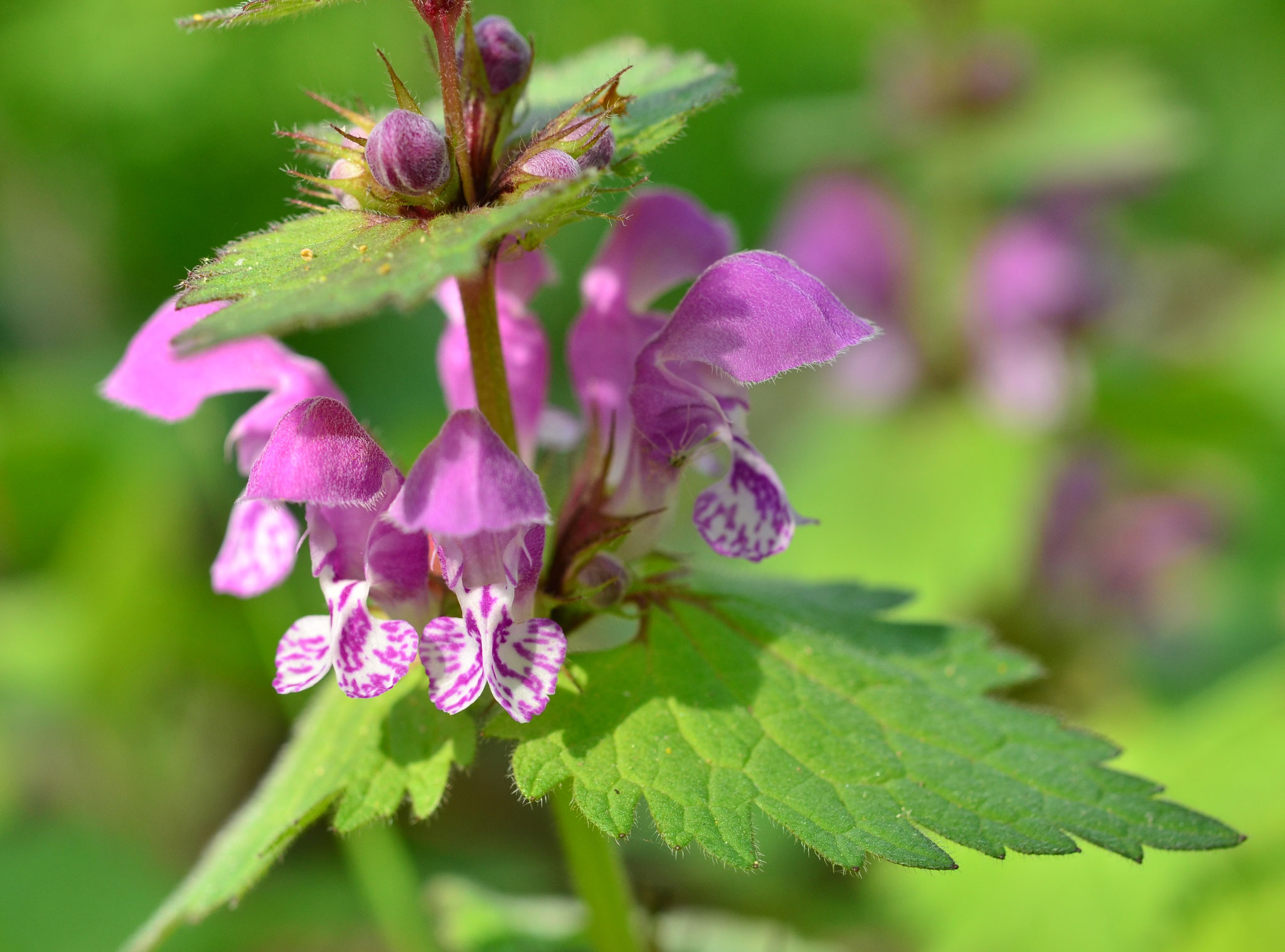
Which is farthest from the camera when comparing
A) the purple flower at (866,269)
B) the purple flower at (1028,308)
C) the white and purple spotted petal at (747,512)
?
the purple flower at (866,269)

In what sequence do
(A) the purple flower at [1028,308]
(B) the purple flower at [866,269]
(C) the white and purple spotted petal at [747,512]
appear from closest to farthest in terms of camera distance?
(C) the white and purple spotted petal at [747,512] → (A) the purple flower at [1028,308] → (B) the purple flower at [866,269]

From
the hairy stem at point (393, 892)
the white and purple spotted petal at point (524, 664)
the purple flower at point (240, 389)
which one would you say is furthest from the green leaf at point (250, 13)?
the hairy stem at point (393, 892)

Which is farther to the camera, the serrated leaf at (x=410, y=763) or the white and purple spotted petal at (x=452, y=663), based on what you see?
the serrated leaf at (x=410, y=763)

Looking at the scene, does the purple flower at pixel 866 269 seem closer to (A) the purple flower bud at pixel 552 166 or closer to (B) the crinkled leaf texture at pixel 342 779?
(B) the crinkled leaf texture at pixel 342 779

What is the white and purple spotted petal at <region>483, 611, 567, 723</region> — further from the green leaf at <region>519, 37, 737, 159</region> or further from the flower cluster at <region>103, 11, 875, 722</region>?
the green leaf at <region>519, 37, 737, 159</region>

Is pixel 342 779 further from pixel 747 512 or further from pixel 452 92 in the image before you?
pixel 452 92

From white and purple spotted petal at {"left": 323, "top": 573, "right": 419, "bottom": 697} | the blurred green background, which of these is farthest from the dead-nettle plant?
the blurred green background

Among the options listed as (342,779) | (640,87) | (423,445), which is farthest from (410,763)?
(423,445)
